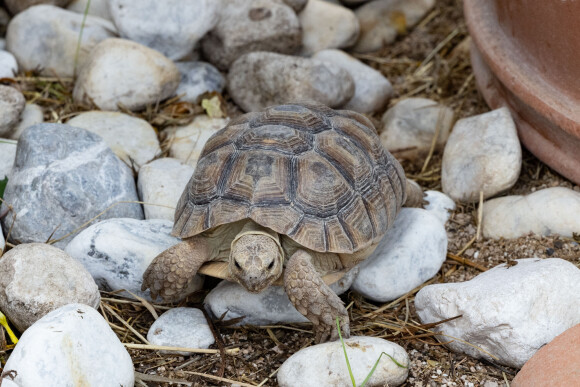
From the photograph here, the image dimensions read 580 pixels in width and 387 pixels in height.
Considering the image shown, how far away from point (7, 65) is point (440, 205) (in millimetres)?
2521

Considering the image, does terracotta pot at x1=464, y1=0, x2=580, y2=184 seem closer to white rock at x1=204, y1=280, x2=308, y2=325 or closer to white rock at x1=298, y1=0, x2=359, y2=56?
→ white rock at x1=298, y1=0, x2=359, y2=56

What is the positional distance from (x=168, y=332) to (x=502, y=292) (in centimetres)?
124

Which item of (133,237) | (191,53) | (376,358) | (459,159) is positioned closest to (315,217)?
(376,358)

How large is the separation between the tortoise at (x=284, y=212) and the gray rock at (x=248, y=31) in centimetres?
145

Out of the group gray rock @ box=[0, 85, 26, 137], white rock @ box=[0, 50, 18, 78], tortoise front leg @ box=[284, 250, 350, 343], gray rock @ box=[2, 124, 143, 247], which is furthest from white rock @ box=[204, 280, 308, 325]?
white rock @ box=[0, 50, 18, 78]

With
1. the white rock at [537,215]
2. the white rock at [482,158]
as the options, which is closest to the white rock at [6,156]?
the white rock at [482,158]

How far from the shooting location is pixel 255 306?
273 centimetres

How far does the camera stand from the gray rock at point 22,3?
420 cm

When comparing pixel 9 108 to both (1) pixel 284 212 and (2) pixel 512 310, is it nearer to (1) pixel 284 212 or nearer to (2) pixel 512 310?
(1) pixel 284 212

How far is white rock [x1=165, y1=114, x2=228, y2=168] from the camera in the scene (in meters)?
3.63

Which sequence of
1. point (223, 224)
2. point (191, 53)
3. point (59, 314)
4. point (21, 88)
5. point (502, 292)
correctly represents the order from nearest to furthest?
point (59, 314) < point (502, 292) < point (223, 224) < point (21, 88) < point (191, 53)

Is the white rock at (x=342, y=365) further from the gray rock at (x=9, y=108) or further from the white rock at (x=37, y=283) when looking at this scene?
the gray rock at (x=9, y=108)

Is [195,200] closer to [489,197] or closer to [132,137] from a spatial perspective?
[132,137]

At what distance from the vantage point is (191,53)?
168 inches
